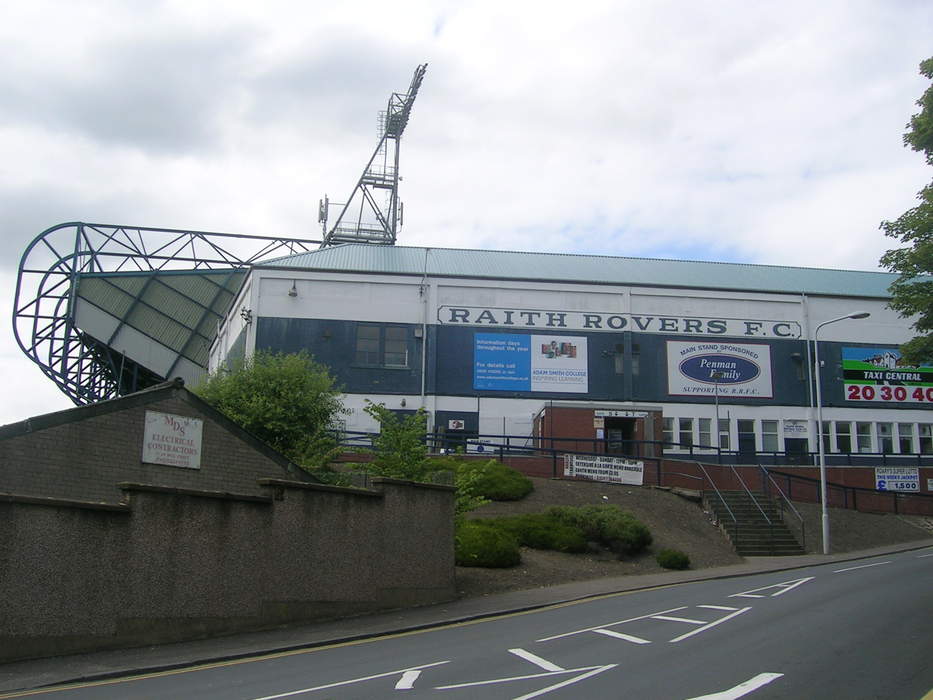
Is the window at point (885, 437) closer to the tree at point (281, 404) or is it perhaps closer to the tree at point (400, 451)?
the tree at point (281, 404)

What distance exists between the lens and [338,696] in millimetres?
9773

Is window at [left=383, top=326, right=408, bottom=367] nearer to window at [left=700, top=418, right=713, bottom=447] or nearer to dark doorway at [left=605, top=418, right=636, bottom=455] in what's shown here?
dark doorway at [left=605, top=418, right=636, bottom=455]

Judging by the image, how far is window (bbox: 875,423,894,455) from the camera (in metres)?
47.2

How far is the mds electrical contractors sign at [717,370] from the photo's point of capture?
152ft

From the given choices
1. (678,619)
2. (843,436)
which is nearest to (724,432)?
(843,436)

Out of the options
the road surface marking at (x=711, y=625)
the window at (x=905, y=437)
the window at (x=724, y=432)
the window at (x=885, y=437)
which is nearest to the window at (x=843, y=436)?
the window at (x=885, y=437)

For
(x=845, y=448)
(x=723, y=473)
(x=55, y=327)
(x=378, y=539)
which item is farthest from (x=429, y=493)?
(x=55, y=327)

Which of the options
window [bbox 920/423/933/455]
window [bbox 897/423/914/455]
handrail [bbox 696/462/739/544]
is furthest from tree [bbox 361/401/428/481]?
window [bbox 920/423/933/455]

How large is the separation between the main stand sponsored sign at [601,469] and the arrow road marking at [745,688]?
20.3 meters

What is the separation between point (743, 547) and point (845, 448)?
75.3ft

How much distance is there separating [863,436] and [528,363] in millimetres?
18569

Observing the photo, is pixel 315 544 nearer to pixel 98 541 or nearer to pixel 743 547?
pixel 98 541

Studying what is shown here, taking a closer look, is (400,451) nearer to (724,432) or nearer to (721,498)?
(721,498)

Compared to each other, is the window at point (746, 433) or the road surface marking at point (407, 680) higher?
the window at point (746, 433)
